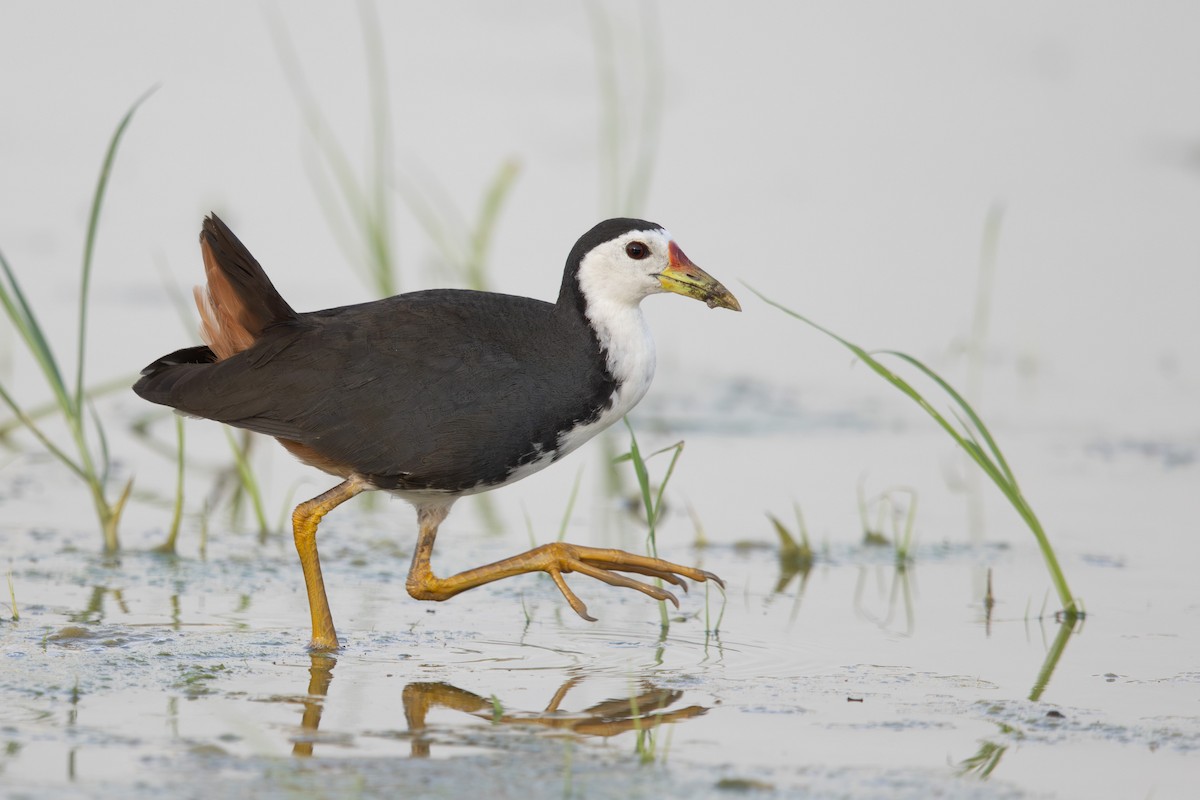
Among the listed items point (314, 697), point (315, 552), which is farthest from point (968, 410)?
point (314, 697)

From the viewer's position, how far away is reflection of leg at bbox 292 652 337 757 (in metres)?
4.33

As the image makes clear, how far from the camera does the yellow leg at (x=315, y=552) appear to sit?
211 inches

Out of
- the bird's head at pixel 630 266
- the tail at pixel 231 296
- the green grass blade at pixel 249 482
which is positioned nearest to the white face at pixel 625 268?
the bird's head at pixel 630 266

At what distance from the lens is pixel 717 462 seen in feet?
26.0

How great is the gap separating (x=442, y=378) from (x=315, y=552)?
72 cm

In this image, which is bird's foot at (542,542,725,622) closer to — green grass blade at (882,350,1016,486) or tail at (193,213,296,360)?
green grass blade at (882,350,1016,486)

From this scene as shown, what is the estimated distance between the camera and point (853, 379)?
30.3 feet

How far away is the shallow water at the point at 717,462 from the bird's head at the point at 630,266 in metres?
0.97

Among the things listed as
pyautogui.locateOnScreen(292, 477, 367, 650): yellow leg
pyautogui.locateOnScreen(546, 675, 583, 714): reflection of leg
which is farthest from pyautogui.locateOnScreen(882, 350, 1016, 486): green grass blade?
pyautogui.locateOnScreen(292, 477, 367, 650): yellow leg

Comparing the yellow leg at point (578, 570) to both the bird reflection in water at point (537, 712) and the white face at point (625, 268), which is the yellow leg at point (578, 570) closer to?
the bird reflection in water at point (537, 712)

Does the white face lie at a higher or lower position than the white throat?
higher

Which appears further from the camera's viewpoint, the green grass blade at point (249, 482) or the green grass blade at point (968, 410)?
the green grass blade at point (249, 482)

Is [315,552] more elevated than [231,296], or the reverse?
[231,296]

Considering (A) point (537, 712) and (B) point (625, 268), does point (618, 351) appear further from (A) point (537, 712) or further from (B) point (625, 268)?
(A) point (537, 712)
